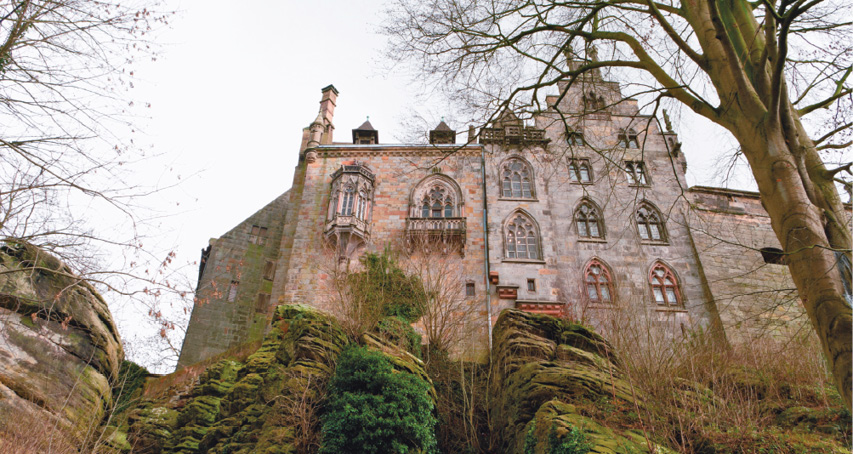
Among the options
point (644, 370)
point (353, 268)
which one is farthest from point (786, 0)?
point (353, 268)

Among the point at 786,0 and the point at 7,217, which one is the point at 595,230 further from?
the point at 7,217

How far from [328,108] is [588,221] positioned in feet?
48.4

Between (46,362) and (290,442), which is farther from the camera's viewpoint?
(46,362)

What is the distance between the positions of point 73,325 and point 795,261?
14471 mm

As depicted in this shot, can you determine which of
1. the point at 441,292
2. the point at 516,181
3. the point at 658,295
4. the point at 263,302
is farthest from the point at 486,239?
the point at 263,302

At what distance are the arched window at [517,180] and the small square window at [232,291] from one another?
12896 mm

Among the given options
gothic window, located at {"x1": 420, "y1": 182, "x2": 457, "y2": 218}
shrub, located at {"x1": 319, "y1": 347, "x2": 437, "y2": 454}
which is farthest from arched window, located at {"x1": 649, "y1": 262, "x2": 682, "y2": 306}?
shrub, located at {"x1": 319, "y1": 347, "x2": 437, "y2": 454}

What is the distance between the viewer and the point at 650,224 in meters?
22.8

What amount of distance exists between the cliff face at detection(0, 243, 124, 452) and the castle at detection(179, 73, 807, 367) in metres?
7.86

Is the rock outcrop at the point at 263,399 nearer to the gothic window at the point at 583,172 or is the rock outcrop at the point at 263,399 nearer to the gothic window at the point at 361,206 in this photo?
the gothic window at the point at 361,206

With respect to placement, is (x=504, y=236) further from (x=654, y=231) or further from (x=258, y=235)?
(x=258, y=235)

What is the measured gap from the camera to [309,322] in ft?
38.6

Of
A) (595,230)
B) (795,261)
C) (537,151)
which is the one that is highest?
(537,151)

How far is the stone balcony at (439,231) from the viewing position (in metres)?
21.4
